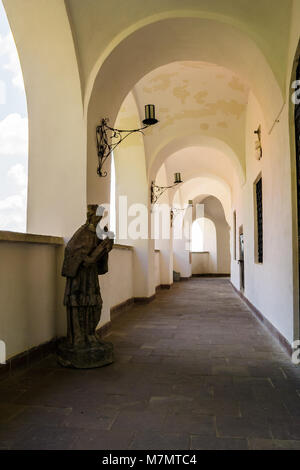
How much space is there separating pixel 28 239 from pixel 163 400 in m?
2.03

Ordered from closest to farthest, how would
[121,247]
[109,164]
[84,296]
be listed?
[84,296], [109,164], [121,247]

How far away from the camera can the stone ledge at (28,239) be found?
11.0ft

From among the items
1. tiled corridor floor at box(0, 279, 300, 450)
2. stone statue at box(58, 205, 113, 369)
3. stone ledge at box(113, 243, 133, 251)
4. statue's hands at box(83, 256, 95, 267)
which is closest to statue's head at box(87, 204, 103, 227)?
stone statue at box(58, 205, 113, 369)

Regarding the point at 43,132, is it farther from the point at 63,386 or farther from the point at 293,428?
the point at 293,428

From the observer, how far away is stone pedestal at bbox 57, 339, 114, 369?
12.2 feet

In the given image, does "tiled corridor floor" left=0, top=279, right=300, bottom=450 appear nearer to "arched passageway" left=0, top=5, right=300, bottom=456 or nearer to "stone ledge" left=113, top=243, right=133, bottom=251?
"arched passageway" left=0, top=5, right=300, bottom=456

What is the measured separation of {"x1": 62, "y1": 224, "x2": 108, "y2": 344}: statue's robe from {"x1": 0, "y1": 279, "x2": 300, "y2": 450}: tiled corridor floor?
0.45m

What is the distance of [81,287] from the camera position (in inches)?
152

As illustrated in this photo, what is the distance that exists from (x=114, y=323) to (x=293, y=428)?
4146mm

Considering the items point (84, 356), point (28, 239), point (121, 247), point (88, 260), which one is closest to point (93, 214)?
point (88, 260)

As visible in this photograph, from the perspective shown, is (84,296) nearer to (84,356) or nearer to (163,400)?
(84,356)

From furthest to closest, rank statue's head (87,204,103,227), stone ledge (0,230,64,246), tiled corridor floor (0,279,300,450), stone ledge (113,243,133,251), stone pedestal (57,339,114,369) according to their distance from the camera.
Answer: stone ledge (113,243,133,251) < statue's head (87,204,103,227) < stone pedestal (57,339,114,369) < stone ledge (0,230,64,246) < tiled corridor floor (0,279,300,450)

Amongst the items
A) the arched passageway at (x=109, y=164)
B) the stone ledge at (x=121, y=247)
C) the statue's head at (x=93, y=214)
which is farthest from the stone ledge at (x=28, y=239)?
the stone ledge at (x=121, y=247)
